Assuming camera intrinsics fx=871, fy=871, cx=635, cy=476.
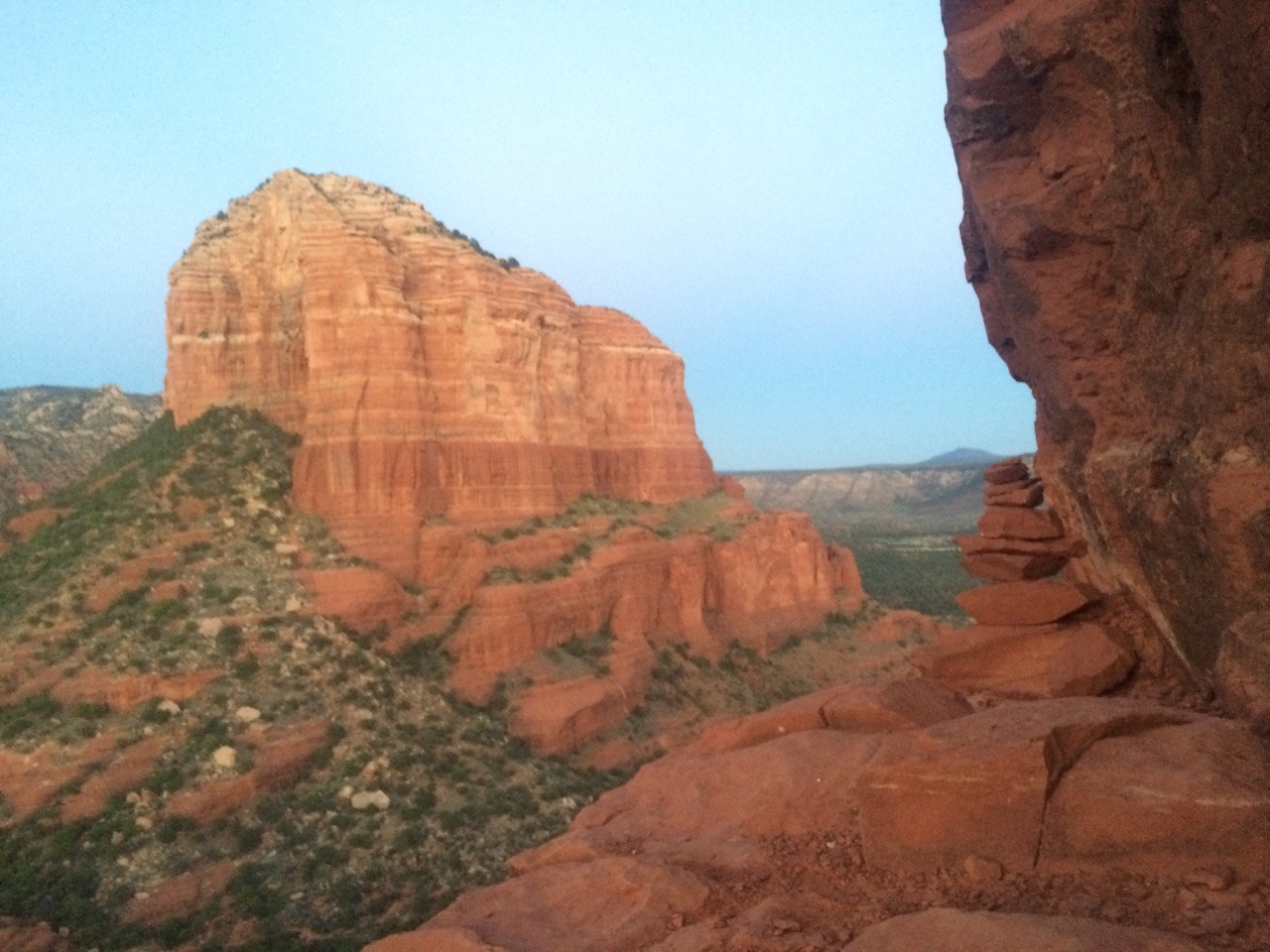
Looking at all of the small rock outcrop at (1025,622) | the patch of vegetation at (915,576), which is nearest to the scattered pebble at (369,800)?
the small rock outcrop at (1025,622)

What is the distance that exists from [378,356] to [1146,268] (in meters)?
29.1

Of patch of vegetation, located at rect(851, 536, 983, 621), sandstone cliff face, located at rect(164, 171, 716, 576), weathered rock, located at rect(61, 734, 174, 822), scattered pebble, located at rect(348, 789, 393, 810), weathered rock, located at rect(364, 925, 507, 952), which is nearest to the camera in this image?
weathered rock, located at rect(364, 925, 507, 952)

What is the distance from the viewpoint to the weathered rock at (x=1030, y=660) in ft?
32.7

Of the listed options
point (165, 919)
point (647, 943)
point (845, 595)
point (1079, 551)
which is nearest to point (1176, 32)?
point (1079, 551)

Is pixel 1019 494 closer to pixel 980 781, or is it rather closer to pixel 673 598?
pixel 980 781

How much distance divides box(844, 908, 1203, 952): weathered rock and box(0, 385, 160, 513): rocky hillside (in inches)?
2025

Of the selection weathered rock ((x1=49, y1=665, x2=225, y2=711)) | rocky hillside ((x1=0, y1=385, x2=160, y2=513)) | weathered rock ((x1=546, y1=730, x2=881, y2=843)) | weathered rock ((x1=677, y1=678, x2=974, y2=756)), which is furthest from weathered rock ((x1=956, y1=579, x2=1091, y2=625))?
rocky hillside ((x1=0, y1=385, x2=160, y2=513))

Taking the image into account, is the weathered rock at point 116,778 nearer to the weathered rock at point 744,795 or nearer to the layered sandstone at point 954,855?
the weathered rock at point 744,795

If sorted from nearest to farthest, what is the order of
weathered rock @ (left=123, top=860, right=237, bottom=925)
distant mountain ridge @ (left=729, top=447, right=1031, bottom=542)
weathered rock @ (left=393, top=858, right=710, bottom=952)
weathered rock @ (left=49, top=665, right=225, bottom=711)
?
1. weathered rock @ (left=393, top=858, right=710, bottom=952)
2. weathered rock @ (left=123, top=860, right=237, bottom=925)
3. weathered rock @ (left=49, top=665, right=225, bottom=711)
4. distant mountain ridge @ (left=729, top=447, right=1031, bottom=542)

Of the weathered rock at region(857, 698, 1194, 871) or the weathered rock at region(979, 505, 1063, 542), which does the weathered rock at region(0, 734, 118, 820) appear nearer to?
the weathered rock at region(857, 698, 1194, 871)

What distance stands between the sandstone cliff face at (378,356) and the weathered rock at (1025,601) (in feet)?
80.5

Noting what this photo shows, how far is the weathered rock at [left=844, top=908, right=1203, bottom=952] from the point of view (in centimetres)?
507

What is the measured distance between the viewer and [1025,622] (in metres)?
11.4

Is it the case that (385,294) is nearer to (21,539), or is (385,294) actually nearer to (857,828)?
(21,539)
